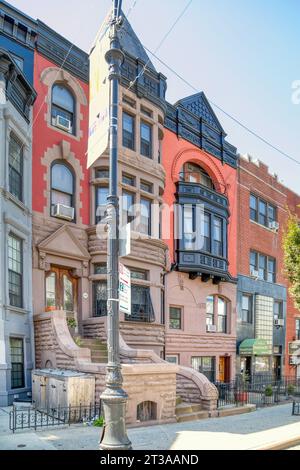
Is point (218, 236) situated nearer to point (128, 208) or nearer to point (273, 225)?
point (128, 208)

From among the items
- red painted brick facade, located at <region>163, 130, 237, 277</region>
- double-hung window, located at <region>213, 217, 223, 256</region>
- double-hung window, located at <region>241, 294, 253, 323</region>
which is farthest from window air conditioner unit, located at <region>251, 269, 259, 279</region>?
double-hung window, located at <region>213, 217, 223, 256</region>

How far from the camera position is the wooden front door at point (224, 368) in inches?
992

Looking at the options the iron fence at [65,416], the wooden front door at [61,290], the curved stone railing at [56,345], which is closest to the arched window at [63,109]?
the wooden front door at [61,290]

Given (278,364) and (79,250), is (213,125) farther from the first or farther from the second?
(278,364)

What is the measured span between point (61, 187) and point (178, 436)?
10.4 m

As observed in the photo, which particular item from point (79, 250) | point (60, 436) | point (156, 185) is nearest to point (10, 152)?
point (79, 250)

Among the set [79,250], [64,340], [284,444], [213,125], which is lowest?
[284,444]

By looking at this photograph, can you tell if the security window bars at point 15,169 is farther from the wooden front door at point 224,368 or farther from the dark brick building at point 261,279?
the dark brick building at point 261,279

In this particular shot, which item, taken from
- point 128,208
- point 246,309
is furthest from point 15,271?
point 246,309

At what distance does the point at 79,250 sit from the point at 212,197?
9.00 metres

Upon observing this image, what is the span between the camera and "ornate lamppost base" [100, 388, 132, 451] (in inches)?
314

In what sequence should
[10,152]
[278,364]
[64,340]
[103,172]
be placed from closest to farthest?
[64,340] → [10,152] → [103,172] → [278,364]

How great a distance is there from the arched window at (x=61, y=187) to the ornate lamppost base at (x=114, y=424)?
10.8 meters

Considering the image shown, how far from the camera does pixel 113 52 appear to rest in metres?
9.12
